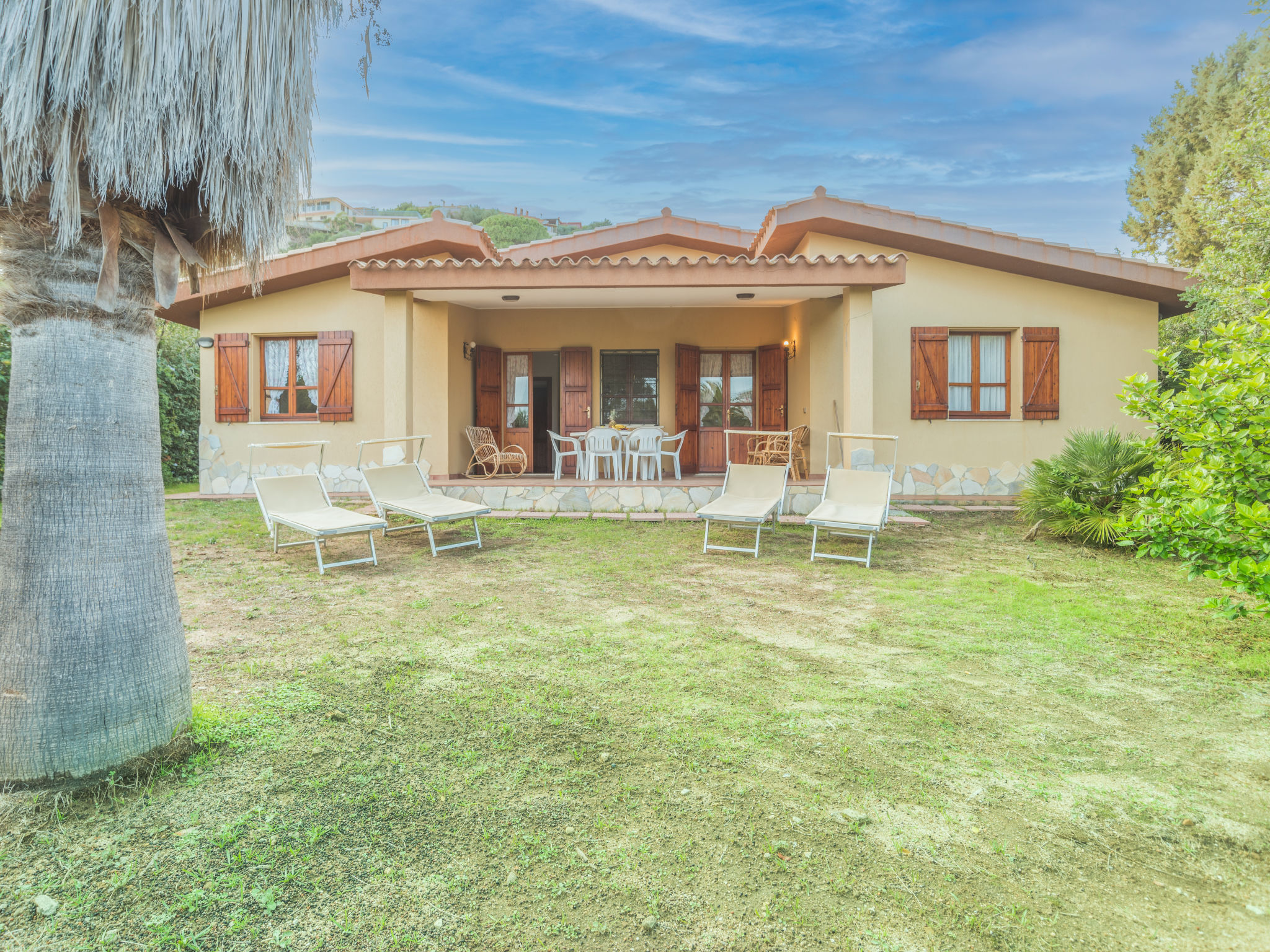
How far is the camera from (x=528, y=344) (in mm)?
11477

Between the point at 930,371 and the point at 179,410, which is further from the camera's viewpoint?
the point at 179,410

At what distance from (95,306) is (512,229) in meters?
28.8

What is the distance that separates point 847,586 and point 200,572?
498 cm

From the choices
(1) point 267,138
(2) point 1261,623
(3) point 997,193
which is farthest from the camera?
(3) point 997,193

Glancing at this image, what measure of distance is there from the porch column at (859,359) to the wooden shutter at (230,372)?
28.2ft

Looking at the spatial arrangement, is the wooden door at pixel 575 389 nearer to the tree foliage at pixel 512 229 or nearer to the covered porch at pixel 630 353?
the covered porch at pixel 630 353

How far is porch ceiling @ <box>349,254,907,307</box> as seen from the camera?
7.88 metres

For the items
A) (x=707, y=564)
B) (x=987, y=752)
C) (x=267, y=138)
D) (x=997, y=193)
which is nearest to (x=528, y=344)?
(x=707, y=564)

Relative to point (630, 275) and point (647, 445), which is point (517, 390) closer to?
point (647, 445)

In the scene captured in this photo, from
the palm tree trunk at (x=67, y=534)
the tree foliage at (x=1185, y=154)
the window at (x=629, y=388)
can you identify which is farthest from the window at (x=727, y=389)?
the tree foliage at (x=1185, y=154)

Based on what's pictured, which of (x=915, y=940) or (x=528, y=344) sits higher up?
(x=528, y=344)

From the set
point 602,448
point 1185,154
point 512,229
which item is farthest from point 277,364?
point 1185,154

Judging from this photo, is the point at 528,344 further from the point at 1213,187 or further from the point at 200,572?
the point at 1213,187

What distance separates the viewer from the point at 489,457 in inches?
416
